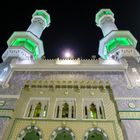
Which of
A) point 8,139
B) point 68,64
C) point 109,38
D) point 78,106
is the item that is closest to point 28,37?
point 68,64

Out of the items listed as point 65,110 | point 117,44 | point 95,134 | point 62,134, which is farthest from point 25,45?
point 95,134

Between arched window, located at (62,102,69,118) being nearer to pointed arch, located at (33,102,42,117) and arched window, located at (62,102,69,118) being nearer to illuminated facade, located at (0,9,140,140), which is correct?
illuminated facade, located at (0,9,140,140)

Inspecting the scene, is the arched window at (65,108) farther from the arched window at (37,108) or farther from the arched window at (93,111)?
the arched window at (93,111)

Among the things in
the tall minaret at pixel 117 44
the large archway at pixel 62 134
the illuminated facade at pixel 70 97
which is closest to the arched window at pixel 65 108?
the illuminated facade at pixel 70 97

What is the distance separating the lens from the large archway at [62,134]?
1093 cm

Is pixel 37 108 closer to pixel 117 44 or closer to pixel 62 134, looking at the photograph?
pixel 62 134

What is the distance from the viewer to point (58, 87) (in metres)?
14.0

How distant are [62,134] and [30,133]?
1551mm

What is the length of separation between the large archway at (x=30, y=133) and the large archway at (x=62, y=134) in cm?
69

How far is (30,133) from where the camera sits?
11.5 meters

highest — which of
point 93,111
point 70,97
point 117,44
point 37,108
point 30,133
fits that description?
point 117,44

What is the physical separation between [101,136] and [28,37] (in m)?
11.2

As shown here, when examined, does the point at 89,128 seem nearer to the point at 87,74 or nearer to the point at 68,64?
the point at 87,74

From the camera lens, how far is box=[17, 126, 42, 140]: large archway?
11.1 m
